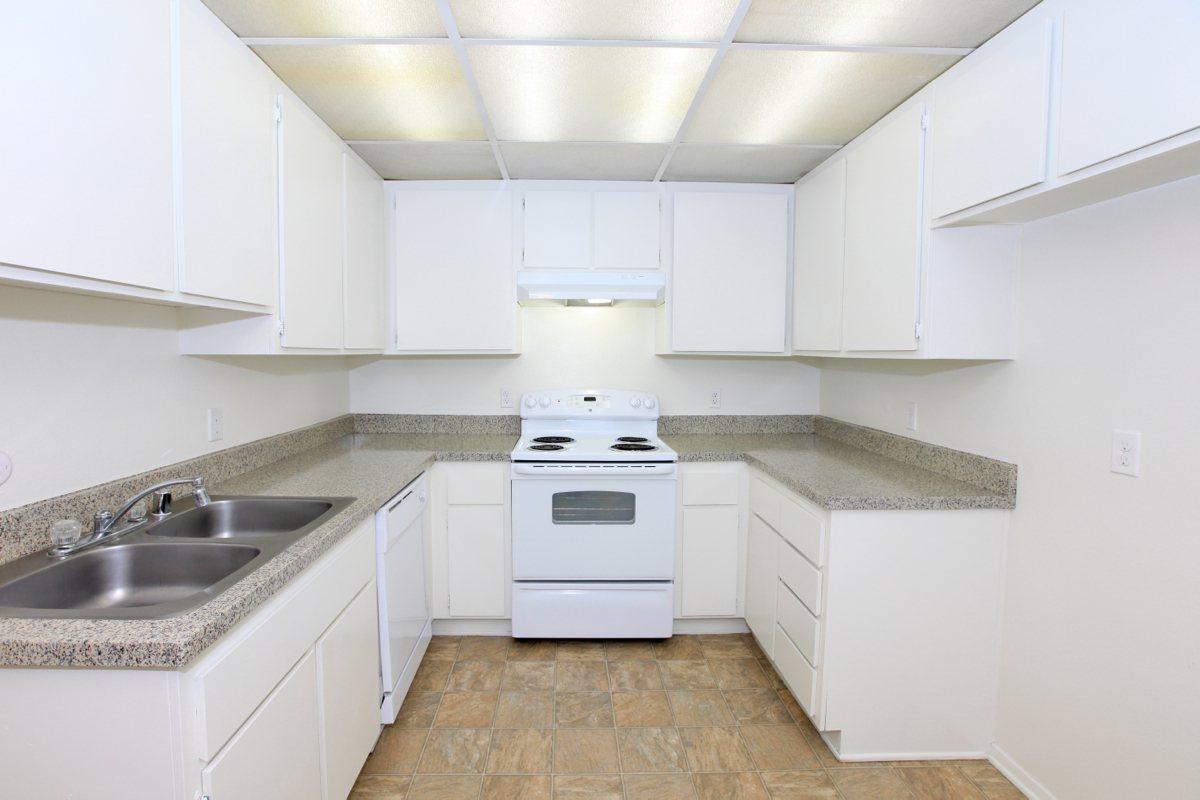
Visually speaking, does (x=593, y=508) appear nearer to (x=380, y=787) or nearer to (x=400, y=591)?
(x=400, y=591)

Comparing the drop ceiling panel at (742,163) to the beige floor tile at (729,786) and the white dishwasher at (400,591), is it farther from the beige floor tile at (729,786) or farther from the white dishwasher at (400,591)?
the beige floor tile at (729,786)

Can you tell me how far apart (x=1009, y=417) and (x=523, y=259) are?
2198 millimetres

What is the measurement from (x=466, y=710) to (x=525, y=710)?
24cm

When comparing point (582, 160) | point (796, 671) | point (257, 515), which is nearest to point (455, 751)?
point (257, 515)

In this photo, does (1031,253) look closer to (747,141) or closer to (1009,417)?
(1009,417)

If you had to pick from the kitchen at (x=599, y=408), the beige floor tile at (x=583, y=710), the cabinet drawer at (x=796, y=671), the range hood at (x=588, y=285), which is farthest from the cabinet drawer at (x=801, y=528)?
the range hood at (x=588, y=285)

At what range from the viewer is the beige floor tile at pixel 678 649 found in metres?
2.56

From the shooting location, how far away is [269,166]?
5.53 ft

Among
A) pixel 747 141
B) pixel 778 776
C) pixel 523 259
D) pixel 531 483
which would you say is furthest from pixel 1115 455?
pixel 523 259

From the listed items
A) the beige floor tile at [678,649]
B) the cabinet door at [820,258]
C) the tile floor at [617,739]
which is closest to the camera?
the tile floor at [617,739]

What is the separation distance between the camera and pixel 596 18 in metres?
1.50

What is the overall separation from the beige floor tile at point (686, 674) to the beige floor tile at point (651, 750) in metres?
0.31

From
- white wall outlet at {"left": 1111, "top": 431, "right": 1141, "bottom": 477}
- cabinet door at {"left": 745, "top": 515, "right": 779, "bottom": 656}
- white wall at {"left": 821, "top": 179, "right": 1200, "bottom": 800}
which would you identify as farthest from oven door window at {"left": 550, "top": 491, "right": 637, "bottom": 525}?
white wall outlet at {"left": 1111, "top": 431, "right": 1141, "bottom": 477}

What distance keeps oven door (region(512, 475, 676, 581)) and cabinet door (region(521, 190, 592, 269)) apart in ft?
→ 3.74
